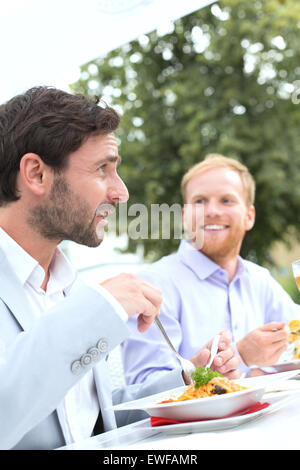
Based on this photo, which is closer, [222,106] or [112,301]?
[112,301]

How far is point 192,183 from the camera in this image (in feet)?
10.8

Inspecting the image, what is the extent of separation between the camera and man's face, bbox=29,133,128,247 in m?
1.67

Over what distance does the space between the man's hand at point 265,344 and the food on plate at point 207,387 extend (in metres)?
0.53

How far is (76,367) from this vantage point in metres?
1.16

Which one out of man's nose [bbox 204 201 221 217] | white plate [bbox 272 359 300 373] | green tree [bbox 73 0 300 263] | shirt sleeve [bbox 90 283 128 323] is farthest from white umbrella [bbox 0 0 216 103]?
green tree [bbox 73 0 300 263]

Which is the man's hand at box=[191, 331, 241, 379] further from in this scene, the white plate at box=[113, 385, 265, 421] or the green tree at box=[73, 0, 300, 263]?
the green tree at box=[73, 0, 300, 263]

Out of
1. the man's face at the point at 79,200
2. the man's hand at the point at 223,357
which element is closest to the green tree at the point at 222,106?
the man's hand at the point at 223,357

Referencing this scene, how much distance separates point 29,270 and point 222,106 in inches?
402

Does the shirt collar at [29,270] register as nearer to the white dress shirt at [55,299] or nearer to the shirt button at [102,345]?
the white dress shirt at [55,299]

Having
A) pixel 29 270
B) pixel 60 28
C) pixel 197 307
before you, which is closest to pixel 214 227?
pixel 197 307

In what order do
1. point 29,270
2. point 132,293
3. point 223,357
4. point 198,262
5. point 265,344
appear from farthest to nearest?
point 198,262, point 265,344, point 223,357, point 29,270, point 132,293

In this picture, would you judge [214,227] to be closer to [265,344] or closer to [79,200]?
[265,344]
